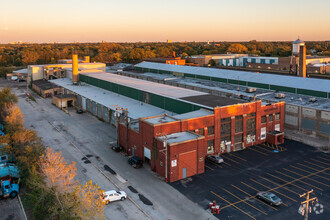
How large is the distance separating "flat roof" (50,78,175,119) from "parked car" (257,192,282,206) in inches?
934

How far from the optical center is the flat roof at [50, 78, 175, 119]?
53.3m

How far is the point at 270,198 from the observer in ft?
99.6

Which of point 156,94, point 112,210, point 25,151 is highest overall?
point 156,94

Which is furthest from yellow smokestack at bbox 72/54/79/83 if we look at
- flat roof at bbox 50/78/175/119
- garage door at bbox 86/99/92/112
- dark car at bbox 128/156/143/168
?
dark car at bbox 128/156/143/168

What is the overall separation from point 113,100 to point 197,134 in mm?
30293

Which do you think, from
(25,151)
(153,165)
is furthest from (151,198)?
(25,151)

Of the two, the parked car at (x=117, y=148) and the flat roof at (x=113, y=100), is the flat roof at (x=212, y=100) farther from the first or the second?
the parked car at (x=117, y=148)

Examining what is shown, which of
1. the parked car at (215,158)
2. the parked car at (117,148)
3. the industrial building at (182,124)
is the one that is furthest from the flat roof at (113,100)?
the parked car at (215,158)

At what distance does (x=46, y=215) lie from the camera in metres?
25.2

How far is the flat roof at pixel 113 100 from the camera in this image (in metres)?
53.3

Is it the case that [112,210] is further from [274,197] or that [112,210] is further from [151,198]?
[274,197]

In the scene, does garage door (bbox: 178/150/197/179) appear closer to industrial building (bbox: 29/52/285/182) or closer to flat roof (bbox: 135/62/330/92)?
industrial building (bbox: 29/52/285/182)

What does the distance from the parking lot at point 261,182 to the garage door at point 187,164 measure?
33.4 inches

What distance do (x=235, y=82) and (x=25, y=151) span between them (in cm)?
5314
